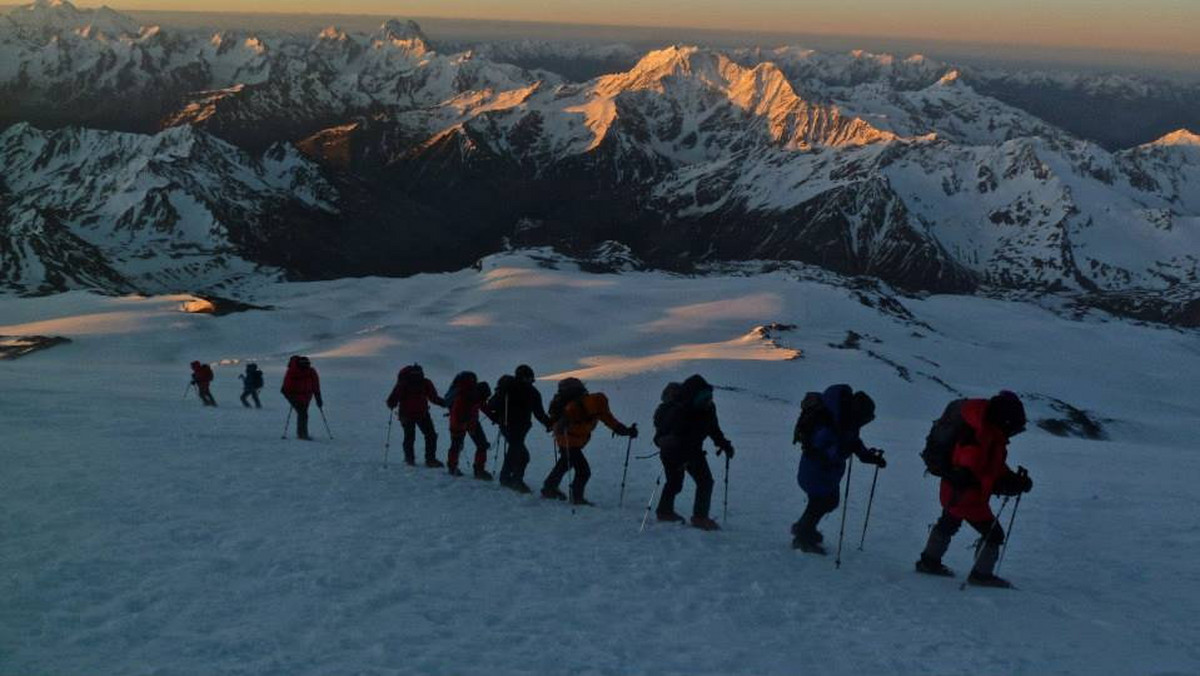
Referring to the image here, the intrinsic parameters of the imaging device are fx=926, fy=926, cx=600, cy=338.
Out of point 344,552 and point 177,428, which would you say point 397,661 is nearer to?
point 344,552

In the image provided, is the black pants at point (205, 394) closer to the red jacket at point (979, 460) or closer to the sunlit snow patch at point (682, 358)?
the red jacket at point (979, 460)

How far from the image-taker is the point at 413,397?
744 inches

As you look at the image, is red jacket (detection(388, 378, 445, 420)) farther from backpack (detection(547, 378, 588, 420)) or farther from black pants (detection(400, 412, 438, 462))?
backpack (detection(547, 378, 588, 420))

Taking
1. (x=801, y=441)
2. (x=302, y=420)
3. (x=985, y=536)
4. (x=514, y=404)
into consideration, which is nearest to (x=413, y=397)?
(x=514, y=404)

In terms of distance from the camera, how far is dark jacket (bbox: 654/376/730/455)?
13.9 meters

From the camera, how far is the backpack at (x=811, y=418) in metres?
12.5

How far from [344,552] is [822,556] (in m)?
6.69

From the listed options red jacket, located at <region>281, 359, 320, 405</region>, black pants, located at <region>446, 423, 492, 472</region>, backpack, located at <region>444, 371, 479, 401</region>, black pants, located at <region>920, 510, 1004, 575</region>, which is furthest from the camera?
red jacket, located at <region>281, 359, 320, 405</region>

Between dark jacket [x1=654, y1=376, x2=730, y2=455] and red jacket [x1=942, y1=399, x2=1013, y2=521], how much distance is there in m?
3.60

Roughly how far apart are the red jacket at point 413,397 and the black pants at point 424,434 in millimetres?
191

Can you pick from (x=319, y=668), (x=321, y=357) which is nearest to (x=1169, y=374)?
(x=321, y=357)

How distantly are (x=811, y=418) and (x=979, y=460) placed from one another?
220 cm

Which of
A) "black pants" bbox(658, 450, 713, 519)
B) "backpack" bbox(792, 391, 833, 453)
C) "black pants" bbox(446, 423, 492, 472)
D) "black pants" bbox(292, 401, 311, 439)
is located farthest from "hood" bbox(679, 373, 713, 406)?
"black pants" bbox(292, 401, 311, 439)

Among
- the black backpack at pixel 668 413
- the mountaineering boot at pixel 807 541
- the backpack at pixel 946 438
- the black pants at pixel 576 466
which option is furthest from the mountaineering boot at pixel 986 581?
the black pants at pixel 576 466
